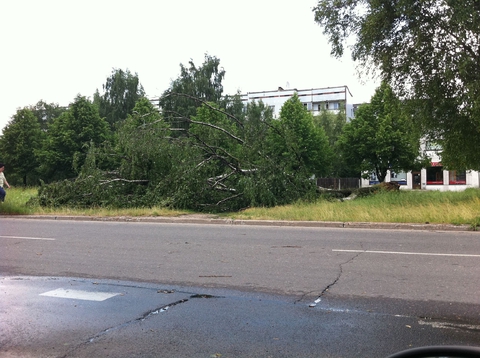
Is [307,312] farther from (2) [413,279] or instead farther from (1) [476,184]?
(1) [476,184]

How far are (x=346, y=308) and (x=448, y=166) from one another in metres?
19.7

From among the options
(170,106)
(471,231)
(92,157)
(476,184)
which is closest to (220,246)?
(471,231)

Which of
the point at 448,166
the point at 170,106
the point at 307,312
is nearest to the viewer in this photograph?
the point at 307,312

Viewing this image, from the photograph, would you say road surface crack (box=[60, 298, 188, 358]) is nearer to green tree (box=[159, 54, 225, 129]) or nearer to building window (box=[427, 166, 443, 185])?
green tree (box=[159, 54, 225, 129])

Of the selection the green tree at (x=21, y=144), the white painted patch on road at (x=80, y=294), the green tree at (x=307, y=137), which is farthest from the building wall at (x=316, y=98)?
the white painted patch on road at (x=80, y=294)

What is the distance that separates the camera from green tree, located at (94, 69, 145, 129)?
53625 millimetres

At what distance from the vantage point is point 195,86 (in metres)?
50.6

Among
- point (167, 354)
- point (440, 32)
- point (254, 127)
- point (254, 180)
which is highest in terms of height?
point (440, 32)

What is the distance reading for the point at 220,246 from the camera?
32.8 feet

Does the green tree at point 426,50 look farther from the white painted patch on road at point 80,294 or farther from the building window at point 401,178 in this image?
the building window at point 401,178

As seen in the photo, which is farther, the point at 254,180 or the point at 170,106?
the point at 170,106

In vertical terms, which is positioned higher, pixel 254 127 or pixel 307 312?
pixel 254 127

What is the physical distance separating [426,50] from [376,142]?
75.0 ft

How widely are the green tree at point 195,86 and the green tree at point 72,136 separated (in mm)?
7602
